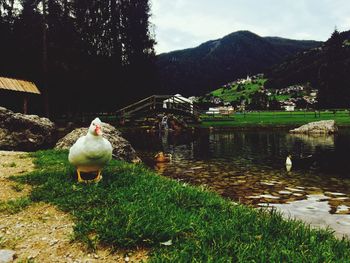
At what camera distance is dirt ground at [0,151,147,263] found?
4359 millimetres

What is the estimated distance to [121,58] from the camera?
47219mm

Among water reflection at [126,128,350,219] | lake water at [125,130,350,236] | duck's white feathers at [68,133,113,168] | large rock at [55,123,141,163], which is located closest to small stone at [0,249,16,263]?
duck's white feathers at [68,133,113,168]

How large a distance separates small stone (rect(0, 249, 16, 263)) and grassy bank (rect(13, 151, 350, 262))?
839 millimetres

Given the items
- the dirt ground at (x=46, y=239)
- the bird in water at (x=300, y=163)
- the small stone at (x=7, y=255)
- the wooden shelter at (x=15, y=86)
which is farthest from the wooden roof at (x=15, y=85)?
the small stone at (x=7, y=255)

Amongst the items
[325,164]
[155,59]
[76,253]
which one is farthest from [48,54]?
[76,253]

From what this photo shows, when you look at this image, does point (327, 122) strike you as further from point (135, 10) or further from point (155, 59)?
point (135, 10)

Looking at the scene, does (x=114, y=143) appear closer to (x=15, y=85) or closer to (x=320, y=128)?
(x=15, y=85)

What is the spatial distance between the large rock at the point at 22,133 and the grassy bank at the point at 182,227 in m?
11.0

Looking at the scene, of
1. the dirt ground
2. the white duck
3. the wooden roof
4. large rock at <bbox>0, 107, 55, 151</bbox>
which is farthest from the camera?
the wooden roof

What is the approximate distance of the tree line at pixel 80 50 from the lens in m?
37.4

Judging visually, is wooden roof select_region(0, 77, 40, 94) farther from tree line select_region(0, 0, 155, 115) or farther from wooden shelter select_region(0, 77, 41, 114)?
tree line select_region(0, 0, 155, 115)

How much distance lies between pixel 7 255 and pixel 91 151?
311 centimetres

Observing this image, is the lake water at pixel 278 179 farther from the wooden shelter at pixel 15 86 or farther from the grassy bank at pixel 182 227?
the wooden shelter at pixel 15 86

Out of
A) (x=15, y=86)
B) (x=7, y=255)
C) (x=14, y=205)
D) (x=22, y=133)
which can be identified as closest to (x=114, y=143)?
(x=22, y=133)
